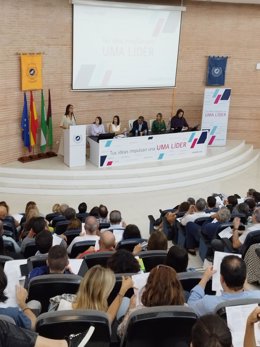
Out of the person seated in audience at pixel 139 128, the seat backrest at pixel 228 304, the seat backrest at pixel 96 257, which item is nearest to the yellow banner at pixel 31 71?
the person seated in audience at pixel 139 128

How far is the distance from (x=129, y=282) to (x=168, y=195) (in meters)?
7.42

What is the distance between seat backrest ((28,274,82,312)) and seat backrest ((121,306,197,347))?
65 cm

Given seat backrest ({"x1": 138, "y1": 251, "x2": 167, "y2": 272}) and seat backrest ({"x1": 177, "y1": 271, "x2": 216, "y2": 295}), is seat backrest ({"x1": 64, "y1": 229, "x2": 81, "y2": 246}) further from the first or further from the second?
seat backrest ({"x1": 177, "y1": 271, "x2": 216, "y2": 295})

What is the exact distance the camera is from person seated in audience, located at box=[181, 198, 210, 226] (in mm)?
7289

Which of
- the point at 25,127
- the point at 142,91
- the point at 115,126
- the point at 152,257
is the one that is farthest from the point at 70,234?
the point at 142,91

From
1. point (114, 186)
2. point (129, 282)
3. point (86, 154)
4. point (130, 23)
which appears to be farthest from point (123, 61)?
point (129, 282)

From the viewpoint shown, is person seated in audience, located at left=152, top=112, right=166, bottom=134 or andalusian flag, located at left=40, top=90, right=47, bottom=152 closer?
andalusian flag, located at left=40, top=90, right=47, bottom=152

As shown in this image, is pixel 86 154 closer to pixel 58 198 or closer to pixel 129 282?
pixel 58 198

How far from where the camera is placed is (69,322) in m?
2.83

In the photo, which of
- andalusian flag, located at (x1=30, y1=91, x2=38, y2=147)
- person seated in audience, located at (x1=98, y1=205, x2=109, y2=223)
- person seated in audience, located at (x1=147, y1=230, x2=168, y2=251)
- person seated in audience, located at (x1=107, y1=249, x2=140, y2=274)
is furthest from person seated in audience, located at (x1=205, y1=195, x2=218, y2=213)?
andalusian flag, located at (x1=30, y1=91, x2=38, y2=147)

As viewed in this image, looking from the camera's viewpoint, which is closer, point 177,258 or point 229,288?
point 229,288

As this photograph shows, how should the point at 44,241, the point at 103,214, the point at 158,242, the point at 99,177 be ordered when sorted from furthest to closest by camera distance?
the point at 99,177, the point at 103,214, the point at 158,242, the point at 44,241

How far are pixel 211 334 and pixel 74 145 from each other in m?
8.97

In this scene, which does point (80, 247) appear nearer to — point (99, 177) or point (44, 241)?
point (44, 241)
